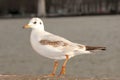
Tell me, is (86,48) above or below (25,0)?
above

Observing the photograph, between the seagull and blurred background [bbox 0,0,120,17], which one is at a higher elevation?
the seagull

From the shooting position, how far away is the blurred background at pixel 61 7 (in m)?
131

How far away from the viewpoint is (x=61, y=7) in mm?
135375

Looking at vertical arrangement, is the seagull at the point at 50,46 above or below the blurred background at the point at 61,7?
above

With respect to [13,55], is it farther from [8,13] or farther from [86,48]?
[8,13]

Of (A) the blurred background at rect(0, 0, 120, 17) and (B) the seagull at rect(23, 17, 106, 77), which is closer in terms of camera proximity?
(B) the seagull at rect(23, 17, 106, 77)

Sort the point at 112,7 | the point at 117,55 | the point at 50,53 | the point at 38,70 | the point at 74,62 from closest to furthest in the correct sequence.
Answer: the point at 50,53 < the point at 38,70 < the point at 74,62 < the point at 117,55 < the point at 112,7

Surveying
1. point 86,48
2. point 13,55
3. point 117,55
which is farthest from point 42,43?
point 13,55

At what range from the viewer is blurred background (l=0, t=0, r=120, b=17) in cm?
13127

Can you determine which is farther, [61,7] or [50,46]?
[61,7]

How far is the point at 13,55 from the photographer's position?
108 ft

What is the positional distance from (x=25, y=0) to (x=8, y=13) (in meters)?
7.50

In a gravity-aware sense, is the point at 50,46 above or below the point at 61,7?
above

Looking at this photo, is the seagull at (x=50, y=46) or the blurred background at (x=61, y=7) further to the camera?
the blurred background at (x=61, y=7)
